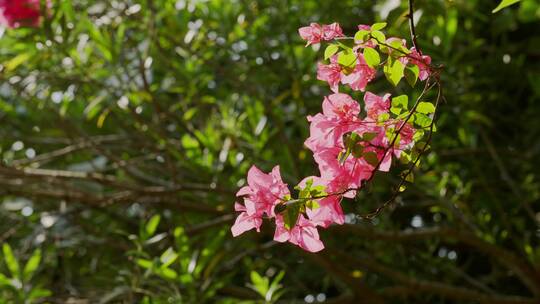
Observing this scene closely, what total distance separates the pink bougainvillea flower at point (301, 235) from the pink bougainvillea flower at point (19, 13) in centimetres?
140

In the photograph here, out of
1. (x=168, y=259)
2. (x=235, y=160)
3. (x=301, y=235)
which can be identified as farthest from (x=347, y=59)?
(x=235, y=160)

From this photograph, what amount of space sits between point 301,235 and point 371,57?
0.26 m

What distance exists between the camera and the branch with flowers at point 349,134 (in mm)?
955

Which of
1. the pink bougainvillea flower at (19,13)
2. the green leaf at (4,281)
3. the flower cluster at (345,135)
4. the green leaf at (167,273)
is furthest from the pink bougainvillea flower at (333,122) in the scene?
the pink bougainvillea flower at (19,13)

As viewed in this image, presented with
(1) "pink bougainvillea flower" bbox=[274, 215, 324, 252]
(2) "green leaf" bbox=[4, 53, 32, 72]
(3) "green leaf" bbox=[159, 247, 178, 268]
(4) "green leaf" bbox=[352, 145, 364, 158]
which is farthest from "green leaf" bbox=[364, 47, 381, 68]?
(2) "green leaf" bbox=[4, 53, 32, 72]

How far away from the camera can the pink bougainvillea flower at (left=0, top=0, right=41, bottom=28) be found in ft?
6.91

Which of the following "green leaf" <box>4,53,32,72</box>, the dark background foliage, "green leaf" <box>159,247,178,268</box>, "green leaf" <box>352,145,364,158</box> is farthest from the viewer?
"green leaf" <box>4,53,32,72</box>

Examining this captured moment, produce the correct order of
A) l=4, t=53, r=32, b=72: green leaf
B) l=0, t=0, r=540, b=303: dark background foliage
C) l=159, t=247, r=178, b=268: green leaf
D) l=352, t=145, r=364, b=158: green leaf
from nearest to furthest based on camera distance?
l=352, t=145, r=364, b=158: green leaf, l=159, t=247, r=178, b=268: green leaf, l=0, t=0, r=540, b=303: dark background foliage, l=4, t=53, r=32, b=72: green leaf

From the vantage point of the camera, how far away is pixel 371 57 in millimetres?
952

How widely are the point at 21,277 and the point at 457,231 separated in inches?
46.6

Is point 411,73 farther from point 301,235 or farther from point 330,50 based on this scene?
point 301,235

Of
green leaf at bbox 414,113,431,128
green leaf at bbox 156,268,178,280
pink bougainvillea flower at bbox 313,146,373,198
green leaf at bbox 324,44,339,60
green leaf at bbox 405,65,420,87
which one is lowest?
green leaf at bbox 156,268,178,280

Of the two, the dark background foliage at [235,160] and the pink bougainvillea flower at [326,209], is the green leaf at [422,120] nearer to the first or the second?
the pink bougainvillea flower at [326,209]

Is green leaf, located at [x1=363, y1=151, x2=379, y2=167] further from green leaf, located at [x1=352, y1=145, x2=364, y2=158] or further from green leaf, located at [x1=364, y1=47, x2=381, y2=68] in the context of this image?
green leaf, located at [x1=364, y1=47, x2=381, y2=68]
